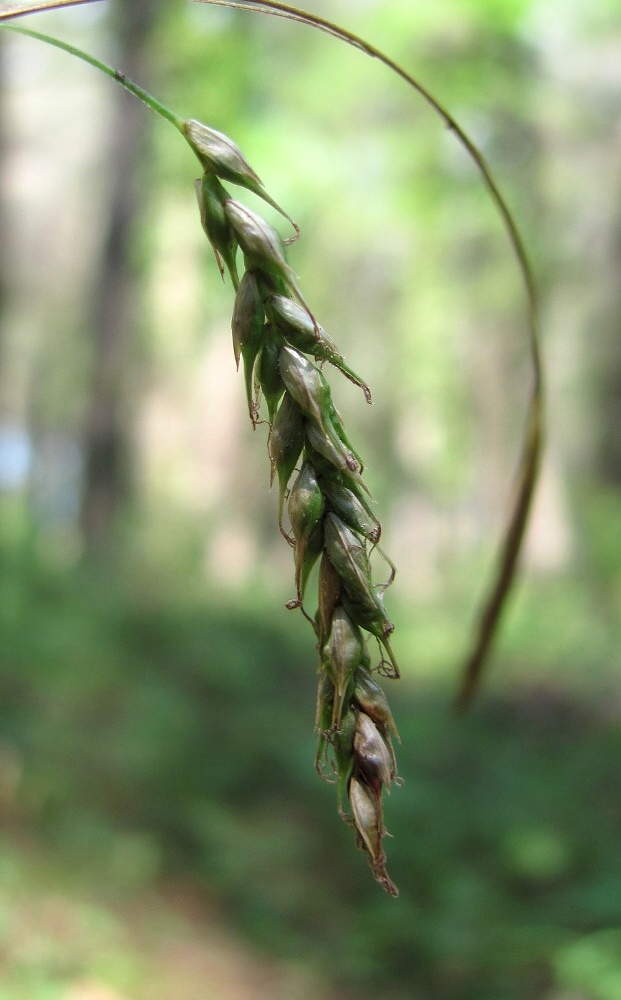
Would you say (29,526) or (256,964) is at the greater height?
(29,526)

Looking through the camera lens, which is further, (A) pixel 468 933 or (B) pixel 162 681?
(B) pixel 162 681

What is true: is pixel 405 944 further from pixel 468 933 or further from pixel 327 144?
pixel 327 144

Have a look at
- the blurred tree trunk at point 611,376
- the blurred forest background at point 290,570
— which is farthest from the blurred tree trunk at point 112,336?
the blurred tree trunk at point 611,376

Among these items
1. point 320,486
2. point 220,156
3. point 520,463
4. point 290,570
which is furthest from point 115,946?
point 290,570

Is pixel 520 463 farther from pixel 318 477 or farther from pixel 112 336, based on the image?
pixel 112 336

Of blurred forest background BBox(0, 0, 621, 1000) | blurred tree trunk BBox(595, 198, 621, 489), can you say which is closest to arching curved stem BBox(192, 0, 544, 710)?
blurred forest background BBox(0, 0, 621, 1000)

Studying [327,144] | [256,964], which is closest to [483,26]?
[327,144]

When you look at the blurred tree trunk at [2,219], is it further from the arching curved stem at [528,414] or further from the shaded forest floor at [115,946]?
the arching curved stem at [528,414]
